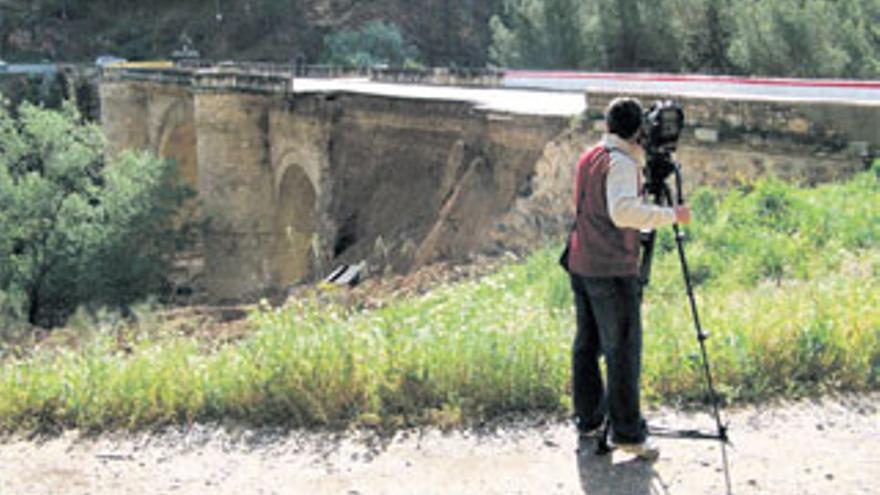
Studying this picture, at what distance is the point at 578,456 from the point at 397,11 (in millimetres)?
62964

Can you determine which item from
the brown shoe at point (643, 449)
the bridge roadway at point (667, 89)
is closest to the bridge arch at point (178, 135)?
the bridge roadway at point (667, 89)

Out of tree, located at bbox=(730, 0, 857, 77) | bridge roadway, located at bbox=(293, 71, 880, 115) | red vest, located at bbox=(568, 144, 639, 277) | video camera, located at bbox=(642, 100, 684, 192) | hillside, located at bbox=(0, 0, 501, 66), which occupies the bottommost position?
red vest, located at bbox=(568, 144, 639, 277)

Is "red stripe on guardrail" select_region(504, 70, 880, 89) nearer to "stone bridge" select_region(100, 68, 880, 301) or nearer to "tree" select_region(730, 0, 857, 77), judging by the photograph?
"stone bridge" select_region(100, 68, 880, 301)

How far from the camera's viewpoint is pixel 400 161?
1947 cm

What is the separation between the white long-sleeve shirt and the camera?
4.03 meters

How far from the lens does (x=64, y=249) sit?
2225 centimetres

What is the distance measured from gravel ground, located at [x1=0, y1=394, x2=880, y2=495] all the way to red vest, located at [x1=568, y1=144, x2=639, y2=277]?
871 mm

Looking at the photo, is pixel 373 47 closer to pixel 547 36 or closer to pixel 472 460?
pixel 547 36

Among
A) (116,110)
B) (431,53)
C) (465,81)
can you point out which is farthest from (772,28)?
(431,53)

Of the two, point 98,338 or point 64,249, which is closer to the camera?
point 98,338

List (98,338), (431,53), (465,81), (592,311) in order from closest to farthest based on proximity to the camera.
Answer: (592,311)
(98,338)
(465,81)
(431,53)

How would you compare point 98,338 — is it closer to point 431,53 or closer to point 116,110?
point 116,110

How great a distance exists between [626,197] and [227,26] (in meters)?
68.1

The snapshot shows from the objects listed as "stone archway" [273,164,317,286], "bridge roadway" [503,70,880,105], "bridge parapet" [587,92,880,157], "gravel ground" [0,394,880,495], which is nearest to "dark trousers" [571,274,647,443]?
"gravel ground" [0,394,880,495]
